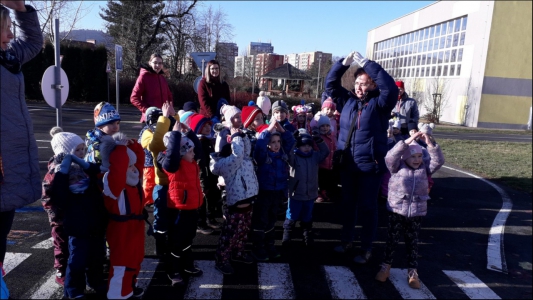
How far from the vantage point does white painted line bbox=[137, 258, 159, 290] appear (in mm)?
3664

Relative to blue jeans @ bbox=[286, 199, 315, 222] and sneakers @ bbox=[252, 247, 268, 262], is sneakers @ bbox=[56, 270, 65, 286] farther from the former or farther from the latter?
blue jeans @ bbox=[286, 199, 315, 222]

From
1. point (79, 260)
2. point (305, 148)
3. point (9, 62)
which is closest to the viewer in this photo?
point (9, 62)

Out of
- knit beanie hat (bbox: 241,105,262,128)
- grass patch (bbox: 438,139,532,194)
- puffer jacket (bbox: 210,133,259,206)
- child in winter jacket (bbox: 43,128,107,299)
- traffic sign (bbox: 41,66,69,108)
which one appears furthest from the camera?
grass patch (bbox: 438,139,532,194)

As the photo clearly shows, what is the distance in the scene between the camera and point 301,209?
476 cm

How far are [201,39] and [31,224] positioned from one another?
99.0 feet

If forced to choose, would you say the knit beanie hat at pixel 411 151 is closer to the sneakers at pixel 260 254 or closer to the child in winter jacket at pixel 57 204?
the sneakers at pixel 260 254

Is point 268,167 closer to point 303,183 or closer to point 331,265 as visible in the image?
point 303,183

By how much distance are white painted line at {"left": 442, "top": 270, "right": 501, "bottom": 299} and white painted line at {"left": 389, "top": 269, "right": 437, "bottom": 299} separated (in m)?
0.38

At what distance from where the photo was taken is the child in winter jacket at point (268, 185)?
421 centimetres

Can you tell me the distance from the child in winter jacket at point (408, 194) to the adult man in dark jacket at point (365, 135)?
30cm

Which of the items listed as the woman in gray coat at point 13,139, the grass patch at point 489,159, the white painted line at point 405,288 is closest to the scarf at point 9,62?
the woman in gray coat at point 13,139

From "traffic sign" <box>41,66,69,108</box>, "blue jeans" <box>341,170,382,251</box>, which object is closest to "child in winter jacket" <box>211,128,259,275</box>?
"blue jeans" <box>341,170,382,251</box>

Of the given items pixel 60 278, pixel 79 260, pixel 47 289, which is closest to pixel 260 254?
pixel 79 260

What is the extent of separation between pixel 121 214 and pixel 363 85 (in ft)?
9.04
